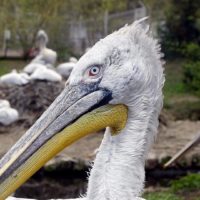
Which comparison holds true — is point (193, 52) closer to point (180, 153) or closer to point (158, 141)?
point (158, 141)

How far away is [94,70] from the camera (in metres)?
2.99

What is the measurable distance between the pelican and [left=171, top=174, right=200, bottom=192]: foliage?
466cm

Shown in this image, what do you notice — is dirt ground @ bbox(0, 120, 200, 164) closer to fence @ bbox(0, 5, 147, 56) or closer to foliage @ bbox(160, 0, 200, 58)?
foliage @ bbox(160, 0, 200, 58)

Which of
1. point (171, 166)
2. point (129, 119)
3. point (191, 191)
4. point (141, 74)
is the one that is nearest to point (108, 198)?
point (129, 119)

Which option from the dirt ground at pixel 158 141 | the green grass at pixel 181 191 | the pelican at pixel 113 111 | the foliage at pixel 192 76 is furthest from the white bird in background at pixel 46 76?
the pelican at pixel 113 111

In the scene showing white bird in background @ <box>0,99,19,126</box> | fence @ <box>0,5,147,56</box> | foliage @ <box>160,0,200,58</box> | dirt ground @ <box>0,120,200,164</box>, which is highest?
fence @ <box>0,5,147,56</box>

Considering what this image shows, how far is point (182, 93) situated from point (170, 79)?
2.35 m

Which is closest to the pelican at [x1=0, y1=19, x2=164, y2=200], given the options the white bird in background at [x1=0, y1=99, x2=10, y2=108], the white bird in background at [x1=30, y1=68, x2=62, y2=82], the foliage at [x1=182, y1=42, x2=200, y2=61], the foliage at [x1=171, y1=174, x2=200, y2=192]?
the foliage at [x1=171, y1=174, x2=200, y2=192]

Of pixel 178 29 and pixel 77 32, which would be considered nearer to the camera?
pixel 178 29

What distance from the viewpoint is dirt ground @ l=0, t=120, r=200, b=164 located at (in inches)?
344

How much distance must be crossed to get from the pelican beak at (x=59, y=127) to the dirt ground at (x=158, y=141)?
18.0 ft

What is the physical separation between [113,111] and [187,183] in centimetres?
485

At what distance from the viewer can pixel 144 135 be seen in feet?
10.0

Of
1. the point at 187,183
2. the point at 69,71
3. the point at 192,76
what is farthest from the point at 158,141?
the point at 192,76
